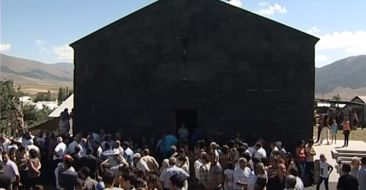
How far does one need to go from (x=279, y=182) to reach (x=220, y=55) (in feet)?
38.9

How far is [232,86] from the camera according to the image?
76.2ft

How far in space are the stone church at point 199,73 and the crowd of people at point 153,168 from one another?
3246mm

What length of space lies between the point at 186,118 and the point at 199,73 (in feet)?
7.66

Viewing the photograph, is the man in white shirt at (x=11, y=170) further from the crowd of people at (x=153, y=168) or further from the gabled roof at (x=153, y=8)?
the gabled roof at (x=153, y=8)

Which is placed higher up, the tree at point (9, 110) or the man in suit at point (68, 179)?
the tree at point (9, 110)

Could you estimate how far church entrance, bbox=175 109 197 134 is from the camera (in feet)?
78.3

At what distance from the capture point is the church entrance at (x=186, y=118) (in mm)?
23859

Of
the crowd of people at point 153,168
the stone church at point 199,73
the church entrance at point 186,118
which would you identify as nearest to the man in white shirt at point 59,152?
the crowd of people at point 153,168

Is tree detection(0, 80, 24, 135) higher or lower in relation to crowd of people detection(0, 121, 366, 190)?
higher

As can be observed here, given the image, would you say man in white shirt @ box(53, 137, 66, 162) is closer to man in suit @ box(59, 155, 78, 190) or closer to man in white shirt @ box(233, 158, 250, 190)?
man in suit @ box(59, 155, 78, 190)

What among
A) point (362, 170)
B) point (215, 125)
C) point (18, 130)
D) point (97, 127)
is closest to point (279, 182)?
point (362, 170)

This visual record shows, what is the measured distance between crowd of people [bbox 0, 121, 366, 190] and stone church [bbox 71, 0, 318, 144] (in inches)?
128

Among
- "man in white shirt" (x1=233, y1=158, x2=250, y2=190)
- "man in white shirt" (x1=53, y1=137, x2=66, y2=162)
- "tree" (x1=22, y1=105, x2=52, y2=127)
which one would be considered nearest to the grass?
"man in white shirt" (x1=53, y1=137, x2=66, y2=162)

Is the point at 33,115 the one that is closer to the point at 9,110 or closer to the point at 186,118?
the point at 9,110
